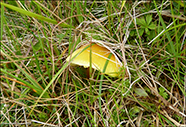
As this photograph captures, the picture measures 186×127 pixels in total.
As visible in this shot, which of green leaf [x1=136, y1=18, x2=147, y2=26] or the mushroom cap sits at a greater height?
green leaf [x1=136, y1=18, x2=147, y2=26]

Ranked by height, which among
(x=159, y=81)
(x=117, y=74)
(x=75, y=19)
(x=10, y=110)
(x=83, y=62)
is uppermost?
(x=75, y=19)

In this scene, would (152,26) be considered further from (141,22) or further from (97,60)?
(97,60)

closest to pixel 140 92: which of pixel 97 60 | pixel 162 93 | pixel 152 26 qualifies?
pixel 162 93

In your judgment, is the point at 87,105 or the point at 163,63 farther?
the point at 163,63

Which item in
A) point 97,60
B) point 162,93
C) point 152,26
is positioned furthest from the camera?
point 152,26

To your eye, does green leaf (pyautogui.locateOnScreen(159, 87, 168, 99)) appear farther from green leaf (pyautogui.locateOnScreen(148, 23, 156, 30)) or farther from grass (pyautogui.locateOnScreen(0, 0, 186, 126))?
green leaf (pyautogui.locateOnScreen(148, 23, 156, 30))

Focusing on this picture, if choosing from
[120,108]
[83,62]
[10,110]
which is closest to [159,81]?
[120,108]

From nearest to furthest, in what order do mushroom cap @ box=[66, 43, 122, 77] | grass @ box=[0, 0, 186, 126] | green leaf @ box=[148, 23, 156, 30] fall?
mushroom cap @ box=[66, 43, 122, 77] < grass @ box=[0, 0, 186, 126] < green leaf @ box=[148, 23, 156, 30]

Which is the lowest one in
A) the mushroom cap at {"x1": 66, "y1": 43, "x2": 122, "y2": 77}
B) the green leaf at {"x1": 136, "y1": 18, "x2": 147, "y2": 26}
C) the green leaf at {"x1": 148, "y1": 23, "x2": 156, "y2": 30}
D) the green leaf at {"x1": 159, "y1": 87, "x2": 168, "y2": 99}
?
the green leaf at {"x1": 159, "y1": 87, "x2": 168, "y2": 99}

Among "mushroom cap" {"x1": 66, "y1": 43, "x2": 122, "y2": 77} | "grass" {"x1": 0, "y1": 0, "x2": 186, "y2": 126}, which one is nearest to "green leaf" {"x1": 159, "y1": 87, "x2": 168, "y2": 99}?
"grass" {"x1": 0, "y1": 0, "x2": 186, "y2": 126}

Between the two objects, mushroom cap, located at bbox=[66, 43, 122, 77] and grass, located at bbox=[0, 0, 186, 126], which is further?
grass, located at bbox=[0, 0, 186, 126]

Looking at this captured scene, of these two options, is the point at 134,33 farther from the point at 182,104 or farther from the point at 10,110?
the point at 10,110
